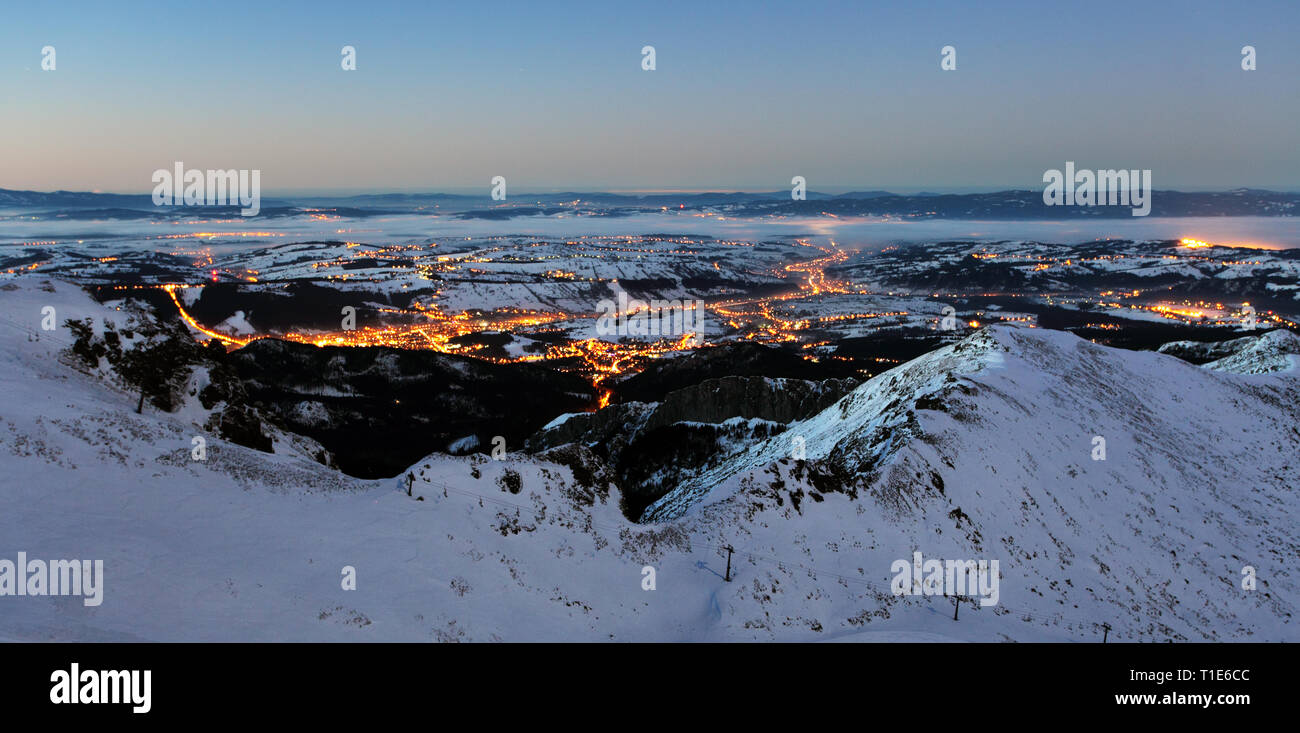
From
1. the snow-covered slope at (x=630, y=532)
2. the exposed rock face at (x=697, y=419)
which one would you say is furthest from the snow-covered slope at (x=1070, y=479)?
the exposed rock face at (x=697, y=419)

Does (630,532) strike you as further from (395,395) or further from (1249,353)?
(1249,353)

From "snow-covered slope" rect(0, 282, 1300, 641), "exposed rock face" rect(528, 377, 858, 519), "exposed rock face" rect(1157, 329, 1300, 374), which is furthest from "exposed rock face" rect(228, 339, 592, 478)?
"exposed rock face" rect(1157, 329, 1300, 374)

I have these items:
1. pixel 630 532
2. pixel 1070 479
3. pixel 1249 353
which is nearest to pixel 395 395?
pixel 630 532

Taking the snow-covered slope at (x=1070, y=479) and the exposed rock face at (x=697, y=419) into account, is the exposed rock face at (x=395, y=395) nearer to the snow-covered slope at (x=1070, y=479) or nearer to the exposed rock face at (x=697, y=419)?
the exposed rock face at (x=697, y=419)

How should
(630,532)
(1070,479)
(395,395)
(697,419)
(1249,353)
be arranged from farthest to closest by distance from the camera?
(395,395) < (1249,353) < (697,419) < (1070,479) < (630,532)

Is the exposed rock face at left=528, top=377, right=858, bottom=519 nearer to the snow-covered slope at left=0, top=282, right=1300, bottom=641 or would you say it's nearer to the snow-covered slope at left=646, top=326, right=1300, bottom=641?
the snow-covered slope at left=646, top=326, right=1300, bottom=641
